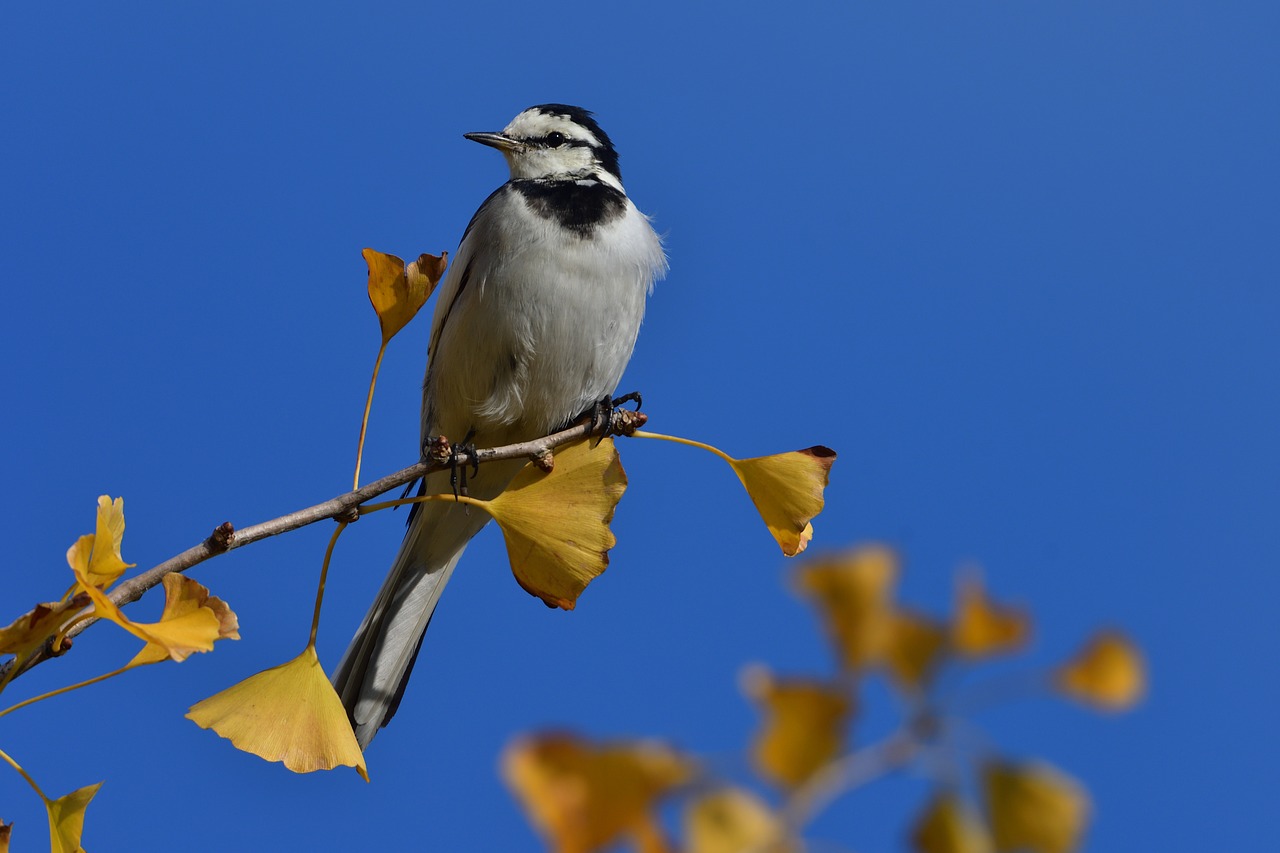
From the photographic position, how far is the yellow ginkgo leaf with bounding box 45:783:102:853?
5.70 feet

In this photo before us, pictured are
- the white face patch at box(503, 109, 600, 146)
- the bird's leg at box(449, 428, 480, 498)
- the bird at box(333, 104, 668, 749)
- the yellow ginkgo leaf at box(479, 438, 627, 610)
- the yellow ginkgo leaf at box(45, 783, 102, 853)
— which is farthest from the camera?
the white face patch at box(503, 109, 600, 146)

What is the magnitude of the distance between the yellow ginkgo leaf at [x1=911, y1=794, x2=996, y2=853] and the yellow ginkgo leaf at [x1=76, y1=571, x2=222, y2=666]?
126 cm

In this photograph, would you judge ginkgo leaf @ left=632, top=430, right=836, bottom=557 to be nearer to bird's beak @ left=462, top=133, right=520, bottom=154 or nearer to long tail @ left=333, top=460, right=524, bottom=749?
long tail @ left=333, top=460, right=524, bottom=749

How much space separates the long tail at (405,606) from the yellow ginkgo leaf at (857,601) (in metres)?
2.88

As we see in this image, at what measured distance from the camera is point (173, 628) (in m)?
1.65

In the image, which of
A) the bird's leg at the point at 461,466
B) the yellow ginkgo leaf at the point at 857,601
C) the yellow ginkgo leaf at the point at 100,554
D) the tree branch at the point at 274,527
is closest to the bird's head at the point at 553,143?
the bird's leg at the point at 461,466

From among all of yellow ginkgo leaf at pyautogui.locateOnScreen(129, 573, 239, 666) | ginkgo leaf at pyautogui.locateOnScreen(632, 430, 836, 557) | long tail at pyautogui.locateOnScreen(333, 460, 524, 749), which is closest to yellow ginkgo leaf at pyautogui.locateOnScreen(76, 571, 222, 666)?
yellow ginkgo leaf at pyautogui.locateOnScreen(129, 573, 239, 666)

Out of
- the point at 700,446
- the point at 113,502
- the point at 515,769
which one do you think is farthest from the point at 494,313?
the point at 515,769

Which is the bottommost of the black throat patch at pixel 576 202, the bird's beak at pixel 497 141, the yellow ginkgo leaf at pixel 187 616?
the yellow ginkgo leaf at pixel 187 616

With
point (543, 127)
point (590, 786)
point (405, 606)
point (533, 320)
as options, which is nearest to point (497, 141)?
point (543, 127)

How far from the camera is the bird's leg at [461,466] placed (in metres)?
2.79

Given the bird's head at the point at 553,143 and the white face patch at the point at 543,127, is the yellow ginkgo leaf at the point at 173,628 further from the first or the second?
the white face patch at the point at 543,127

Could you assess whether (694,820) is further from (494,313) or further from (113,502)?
(494,313)

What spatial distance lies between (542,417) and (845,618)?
12.3 ft
